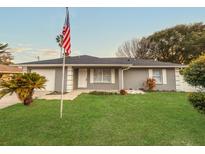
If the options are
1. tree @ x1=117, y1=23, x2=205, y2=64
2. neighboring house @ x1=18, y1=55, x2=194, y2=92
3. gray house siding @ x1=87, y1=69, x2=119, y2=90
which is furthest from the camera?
tree @ x1=117, y1=23, x2=205, y2=64

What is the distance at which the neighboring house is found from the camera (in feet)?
50.2

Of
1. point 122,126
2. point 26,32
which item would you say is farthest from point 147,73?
point 26,32

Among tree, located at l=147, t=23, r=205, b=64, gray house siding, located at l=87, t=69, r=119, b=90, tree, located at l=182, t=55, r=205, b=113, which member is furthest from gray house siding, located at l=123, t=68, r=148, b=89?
tree, located at l=147, t=23, r=205, b=64

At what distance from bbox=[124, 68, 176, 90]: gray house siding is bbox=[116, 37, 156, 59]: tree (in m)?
18.7

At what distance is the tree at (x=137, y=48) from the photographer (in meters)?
34.7

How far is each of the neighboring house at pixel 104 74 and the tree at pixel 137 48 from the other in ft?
61.4

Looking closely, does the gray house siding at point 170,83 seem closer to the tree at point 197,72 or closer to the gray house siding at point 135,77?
the gray house siding at point 135,77

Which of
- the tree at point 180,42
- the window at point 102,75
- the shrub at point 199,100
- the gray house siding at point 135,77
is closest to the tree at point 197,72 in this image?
the shrub at point 199,100

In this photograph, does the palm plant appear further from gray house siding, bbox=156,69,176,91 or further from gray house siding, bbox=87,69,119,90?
gray house siding, bbox=156,69,176,91

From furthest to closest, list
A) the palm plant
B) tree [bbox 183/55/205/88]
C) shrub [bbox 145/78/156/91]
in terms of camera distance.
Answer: shrub [bbox 145/78/156/91], the palm plant, tree [bbox 183/55/205/88]

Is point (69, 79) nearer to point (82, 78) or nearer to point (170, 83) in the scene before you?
point (82, 78)

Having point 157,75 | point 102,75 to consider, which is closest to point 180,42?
point 157,75

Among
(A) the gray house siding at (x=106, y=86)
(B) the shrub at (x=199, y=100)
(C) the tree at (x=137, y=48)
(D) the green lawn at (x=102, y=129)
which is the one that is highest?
(C) the tree at (x=137, y=48)

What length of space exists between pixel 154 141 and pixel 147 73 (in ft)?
43.1
